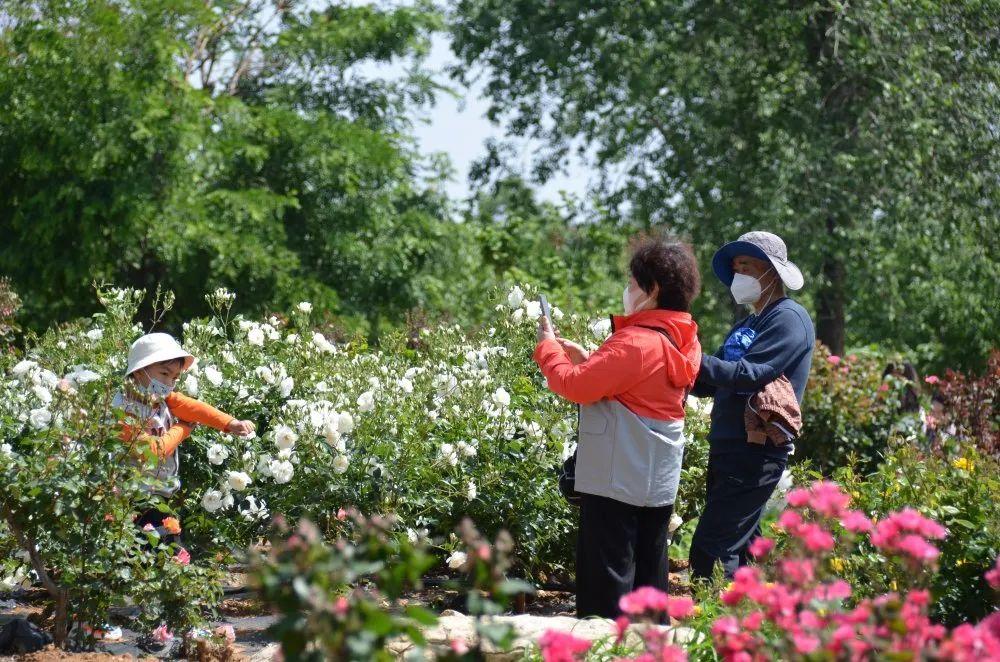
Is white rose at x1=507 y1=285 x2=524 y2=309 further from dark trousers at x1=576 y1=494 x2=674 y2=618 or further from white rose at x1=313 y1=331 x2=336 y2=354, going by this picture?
dark trousers at x1=576 y1=494 x2=674 y2=618

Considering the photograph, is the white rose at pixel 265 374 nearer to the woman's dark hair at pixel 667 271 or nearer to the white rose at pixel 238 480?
the white rose at pixel 238 480

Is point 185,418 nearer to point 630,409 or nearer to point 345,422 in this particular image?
point 345,422

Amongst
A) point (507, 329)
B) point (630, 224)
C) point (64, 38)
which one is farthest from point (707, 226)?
point (507, 329)

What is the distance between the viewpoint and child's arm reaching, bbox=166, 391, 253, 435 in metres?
4.16

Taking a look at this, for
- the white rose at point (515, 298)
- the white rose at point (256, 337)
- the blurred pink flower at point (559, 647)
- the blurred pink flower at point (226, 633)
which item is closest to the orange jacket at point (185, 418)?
the blurred pink flower at point (226, 633)

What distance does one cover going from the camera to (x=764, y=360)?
4098 mm

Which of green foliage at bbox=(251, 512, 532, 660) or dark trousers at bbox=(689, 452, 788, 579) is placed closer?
green foliage at bbox=(251, 512, 532, 660)

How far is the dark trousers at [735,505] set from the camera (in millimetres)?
4148

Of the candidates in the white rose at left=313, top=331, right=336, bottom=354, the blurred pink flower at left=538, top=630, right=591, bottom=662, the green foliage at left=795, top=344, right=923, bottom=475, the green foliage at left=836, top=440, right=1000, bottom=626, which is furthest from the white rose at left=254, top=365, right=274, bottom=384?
the green foliage at left=795, top=344, right=923, bottom=475

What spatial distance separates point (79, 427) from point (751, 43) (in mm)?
10449

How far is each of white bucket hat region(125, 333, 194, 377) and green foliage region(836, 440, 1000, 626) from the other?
92.2 inches

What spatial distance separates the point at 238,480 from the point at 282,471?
19cm

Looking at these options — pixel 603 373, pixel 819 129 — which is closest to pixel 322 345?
pixel 603 373

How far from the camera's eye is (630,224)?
563 inches
